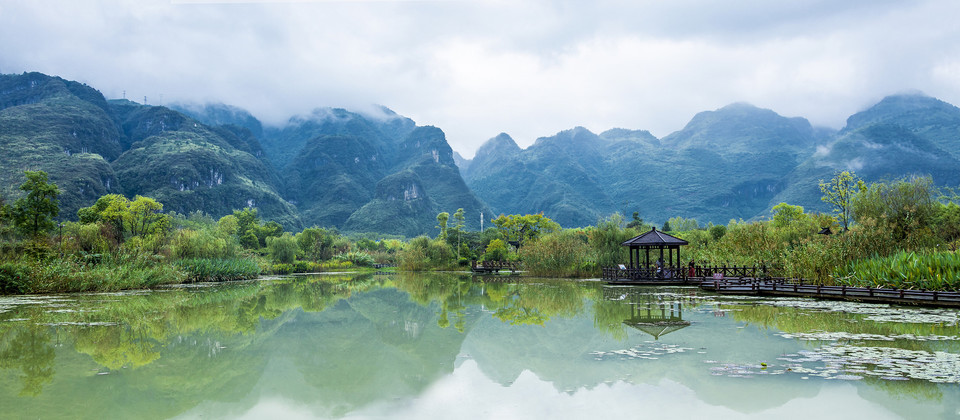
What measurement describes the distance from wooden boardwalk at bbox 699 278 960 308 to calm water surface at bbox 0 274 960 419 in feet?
3.02

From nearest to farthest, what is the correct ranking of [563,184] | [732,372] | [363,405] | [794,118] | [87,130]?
1. [363,405]
2. [732,372]
3. [87,130]
4. [563,184]
5. [794,118]

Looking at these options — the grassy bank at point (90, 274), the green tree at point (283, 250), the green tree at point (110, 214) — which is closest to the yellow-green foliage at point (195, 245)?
the grassy bank at point (90, 274)

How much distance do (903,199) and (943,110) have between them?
174837mm

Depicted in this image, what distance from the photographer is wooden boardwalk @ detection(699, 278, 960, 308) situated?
42.0ft

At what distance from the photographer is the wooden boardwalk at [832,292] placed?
12.8 m

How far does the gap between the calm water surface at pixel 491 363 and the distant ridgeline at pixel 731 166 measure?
11231 cm

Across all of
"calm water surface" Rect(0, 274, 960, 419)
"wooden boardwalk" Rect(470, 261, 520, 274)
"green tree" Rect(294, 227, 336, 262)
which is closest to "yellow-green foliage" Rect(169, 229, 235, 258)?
"calm water surface" Rect(0, 274, 960, 419)

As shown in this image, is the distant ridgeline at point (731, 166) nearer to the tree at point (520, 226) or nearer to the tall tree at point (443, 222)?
the tree at point (520, 226)

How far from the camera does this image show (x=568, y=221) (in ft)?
467

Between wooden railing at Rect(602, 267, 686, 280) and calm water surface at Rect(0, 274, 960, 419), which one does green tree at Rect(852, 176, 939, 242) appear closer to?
calm water surface at Rect(0, 274, 960, 419)

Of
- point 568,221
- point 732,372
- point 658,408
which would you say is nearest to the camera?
point 658,408

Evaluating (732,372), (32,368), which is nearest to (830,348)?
(732,372)

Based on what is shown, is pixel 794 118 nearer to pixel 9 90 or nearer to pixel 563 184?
pixel 563 184

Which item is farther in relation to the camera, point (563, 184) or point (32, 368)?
point (563, 184)
